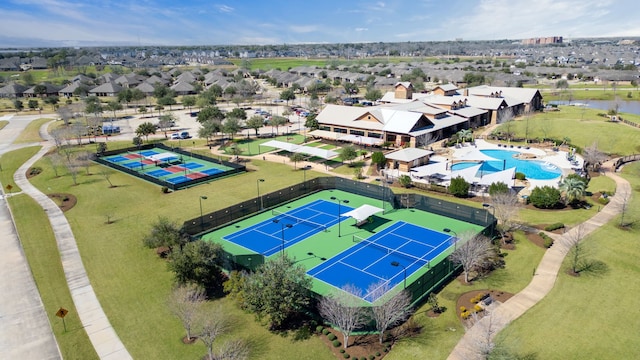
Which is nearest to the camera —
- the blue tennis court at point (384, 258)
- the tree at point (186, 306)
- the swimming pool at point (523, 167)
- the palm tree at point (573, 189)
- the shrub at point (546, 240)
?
the tree at point (186, 306)

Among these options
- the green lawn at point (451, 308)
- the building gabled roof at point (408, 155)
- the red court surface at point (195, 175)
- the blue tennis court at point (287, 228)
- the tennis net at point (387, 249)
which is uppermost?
the building gabled roof at point (408, 155)

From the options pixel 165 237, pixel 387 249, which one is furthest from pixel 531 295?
pixel 165 237

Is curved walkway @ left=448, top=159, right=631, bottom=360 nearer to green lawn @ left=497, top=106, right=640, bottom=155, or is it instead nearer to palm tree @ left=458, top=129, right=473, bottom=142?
green lawn @ left=497, top=106, right=640, bottom=155

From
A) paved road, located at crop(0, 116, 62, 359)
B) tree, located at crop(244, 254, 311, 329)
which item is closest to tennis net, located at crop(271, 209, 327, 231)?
tree, located at crop(244, 254, 311, 329)

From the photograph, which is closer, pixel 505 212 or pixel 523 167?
pixel 505 212

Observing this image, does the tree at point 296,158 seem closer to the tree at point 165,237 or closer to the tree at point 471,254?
A: the tree at point 165,237

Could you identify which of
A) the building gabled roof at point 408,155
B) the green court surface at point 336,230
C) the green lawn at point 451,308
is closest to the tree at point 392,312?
the green lawn at point 451,308

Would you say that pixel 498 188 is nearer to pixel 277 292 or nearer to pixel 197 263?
pixel 277 292
